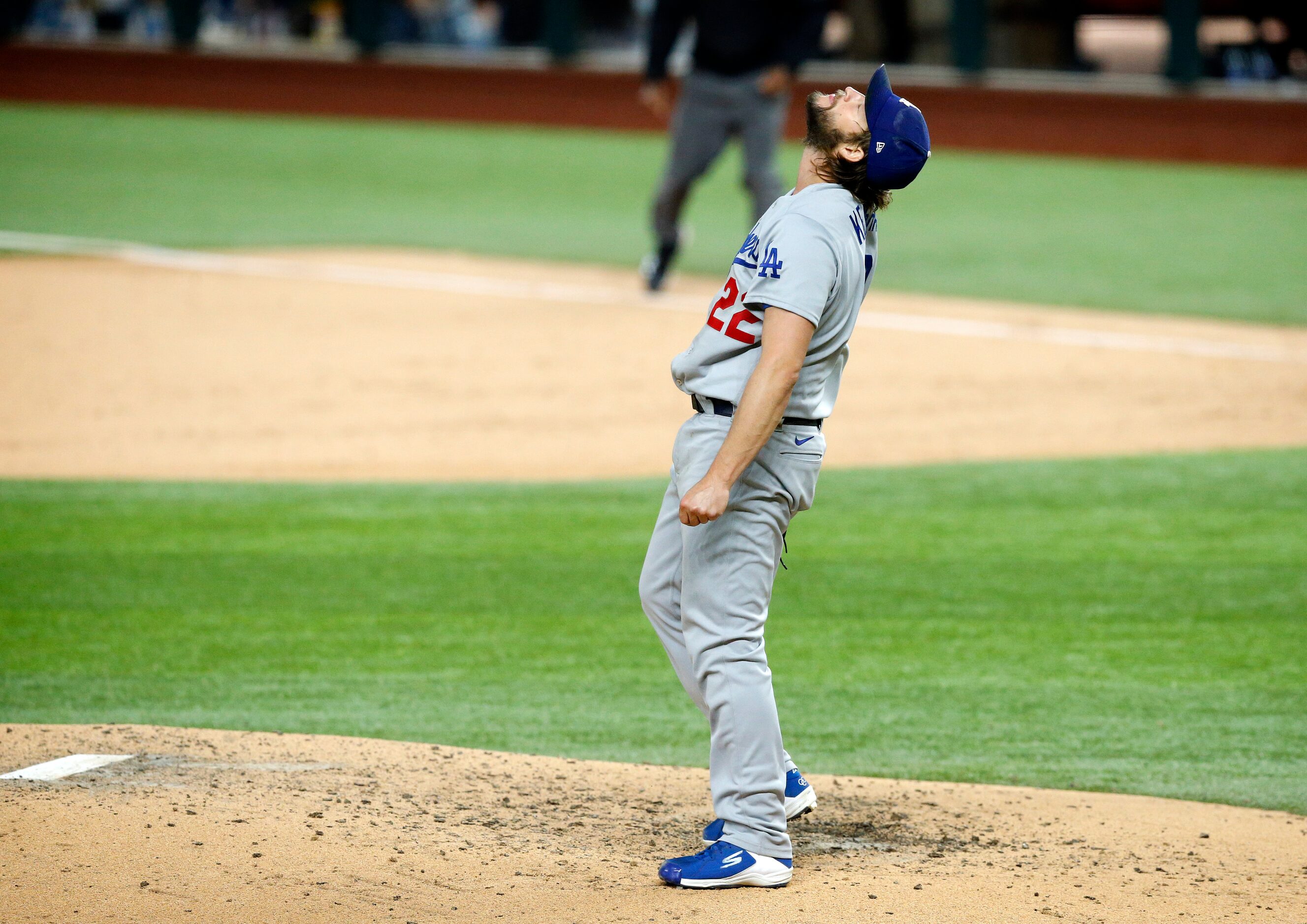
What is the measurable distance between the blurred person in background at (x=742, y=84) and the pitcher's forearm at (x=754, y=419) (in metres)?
7.98

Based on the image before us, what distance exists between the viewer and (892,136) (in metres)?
3.47

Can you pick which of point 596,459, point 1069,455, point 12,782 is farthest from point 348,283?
point 12,782

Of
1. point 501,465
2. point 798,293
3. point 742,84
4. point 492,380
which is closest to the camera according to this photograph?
point 798,293

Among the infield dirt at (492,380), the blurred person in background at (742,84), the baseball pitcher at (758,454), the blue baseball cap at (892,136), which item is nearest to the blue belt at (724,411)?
the baseball pitcher at (758,454)

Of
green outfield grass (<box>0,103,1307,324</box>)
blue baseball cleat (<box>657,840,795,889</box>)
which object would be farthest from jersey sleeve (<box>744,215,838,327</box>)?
green outfield grass (<box>0,103,1307,324</box>)

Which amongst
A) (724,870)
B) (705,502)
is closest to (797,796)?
(724,870)

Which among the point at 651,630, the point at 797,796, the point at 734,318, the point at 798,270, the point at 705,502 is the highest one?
the point at 798,270

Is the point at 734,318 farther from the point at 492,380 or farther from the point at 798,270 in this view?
the point at 492,380

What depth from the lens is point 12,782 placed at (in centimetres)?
405

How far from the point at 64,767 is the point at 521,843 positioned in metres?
1.26

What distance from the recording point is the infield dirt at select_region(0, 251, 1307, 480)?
27.8ft

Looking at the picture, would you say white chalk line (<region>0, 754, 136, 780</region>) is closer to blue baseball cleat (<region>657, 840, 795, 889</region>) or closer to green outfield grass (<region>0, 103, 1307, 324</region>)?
blue baseball cleat (<region>657, 840, 795, 889</region>)

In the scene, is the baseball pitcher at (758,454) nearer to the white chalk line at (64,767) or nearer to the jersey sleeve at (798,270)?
the jersey sleeve at (798,270)

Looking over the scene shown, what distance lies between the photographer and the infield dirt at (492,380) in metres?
8.46
